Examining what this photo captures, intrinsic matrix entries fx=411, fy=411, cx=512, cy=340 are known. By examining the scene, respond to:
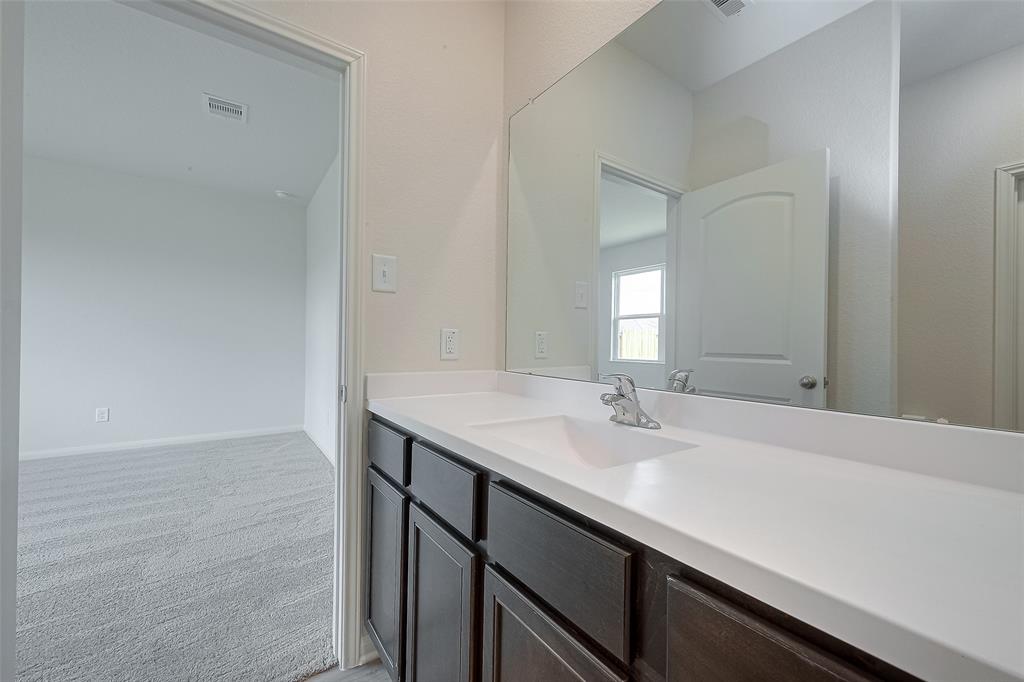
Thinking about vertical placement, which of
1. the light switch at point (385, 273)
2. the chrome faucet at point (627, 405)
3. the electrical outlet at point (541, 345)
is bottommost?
the chrome faucet at point (627, 405)

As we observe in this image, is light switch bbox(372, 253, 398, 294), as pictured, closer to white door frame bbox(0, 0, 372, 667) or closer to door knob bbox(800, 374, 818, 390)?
white door frame bbox(0, 0, 372, 667)

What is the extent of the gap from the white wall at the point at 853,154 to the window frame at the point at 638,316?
37cm

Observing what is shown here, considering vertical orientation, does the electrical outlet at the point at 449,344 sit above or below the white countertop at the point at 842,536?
above

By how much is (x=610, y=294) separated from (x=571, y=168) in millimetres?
507

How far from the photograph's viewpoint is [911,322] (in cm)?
70

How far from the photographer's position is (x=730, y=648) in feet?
1.34

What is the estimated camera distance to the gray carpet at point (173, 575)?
53.4 inches

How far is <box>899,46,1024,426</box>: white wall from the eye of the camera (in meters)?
0.62

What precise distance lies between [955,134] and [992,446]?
49cm

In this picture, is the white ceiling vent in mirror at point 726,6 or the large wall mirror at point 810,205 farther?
the white ceiling vent in mirror at point 726,6

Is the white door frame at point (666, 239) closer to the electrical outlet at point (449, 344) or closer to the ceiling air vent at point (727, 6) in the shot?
the ceiling air vent at point (727, 6)

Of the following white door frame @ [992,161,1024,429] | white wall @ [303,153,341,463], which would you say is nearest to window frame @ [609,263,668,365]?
white door frame @ [992,161,1024,429]

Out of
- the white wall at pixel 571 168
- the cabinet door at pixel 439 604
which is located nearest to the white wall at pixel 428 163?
the white wall at pixel 571 168

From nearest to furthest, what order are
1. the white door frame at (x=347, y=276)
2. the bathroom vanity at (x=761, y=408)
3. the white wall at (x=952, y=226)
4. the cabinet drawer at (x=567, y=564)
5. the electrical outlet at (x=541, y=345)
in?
1. the bathroom vanity at (x=761, y=408)
2. the cabinet drawer at (x=567, y=564)
3. the white wall at (x=952, y=226)
4. the white door frame at (x=347, y=276)
5. the electrical outlet at (x=541, y=345)
